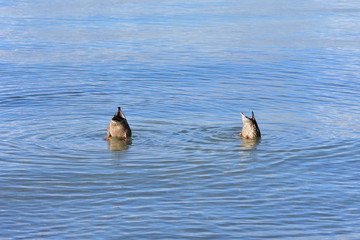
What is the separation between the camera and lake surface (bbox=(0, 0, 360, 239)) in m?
7.45

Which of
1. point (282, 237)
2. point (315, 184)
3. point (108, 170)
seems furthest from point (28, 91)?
point (282, 237)

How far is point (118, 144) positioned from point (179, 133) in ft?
3.79

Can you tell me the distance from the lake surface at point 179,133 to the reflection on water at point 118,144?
0.04m

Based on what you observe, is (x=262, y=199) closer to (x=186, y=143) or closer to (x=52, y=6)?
(x=186, y=143)

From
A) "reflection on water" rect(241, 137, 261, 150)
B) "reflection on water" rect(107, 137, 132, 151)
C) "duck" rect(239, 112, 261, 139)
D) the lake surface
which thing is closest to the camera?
the lake surface

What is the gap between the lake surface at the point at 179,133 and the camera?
293 inches

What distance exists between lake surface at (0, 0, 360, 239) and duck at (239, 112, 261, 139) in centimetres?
15

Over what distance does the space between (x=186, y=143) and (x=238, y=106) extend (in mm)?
2894

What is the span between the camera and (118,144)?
34.4 ft

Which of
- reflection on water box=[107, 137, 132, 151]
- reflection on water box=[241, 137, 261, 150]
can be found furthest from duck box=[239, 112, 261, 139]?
reflection on water box=[107, 137, 132, 151]

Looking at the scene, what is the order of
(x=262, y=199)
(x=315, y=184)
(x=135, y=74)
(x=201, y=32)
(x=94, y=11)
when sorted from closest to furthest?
(x=262, y=199) < (x=315, y=184) < (x=135, y=74) < (x=201, y=32) < (x=94, y=11)

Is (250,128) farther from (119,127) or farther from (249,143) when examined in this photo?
(119,127)

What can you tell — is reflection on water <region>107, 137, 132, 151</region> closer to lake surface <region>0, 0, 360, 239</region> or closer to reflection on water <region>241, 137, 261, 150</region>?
lake surface <region>0, 0, 360, 239</region>

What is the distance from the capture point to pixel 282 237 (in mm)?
6996
